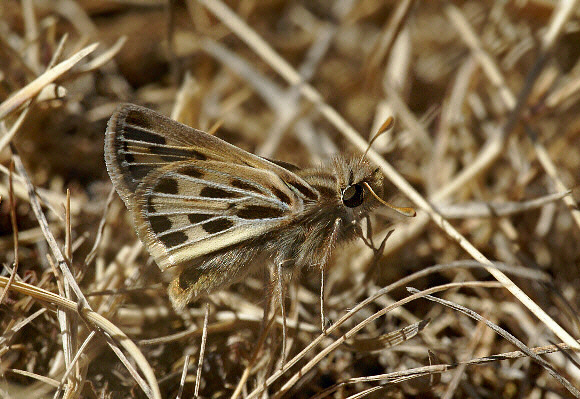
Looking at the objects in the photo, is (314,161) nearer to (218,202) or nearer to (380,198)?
(380,198)

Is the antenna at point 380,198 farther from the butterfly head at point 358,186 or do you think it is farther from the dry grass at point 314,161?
the dry grass at point 314,161

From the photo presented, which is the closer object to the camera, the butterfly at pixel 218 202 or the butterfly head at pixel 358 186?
the butterfly at pixel 218 202

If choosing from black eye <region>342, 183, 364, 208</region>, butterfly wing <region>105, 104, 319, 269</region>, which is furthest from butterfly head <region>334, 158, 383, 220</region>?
butterfly wing <region>105, 104, 319, 269</region>


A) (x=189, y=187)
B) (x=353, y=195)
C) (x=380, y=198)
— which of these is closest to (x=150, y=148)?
(x=189, y=187)

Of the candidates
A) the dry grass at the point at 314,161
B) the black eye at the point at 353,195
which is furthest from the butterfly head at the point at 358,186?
the dry grass at the point at 314,161

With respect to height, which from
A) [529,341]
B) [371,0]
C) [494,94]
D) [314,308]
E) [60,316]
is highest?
[371,0]

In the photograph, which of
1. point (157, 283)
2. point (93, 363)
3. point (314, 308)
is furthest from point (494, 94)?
point (93, 363)

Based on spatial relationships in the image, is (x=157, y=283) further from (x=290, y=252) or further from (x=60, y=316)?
(x=290, y=252)
